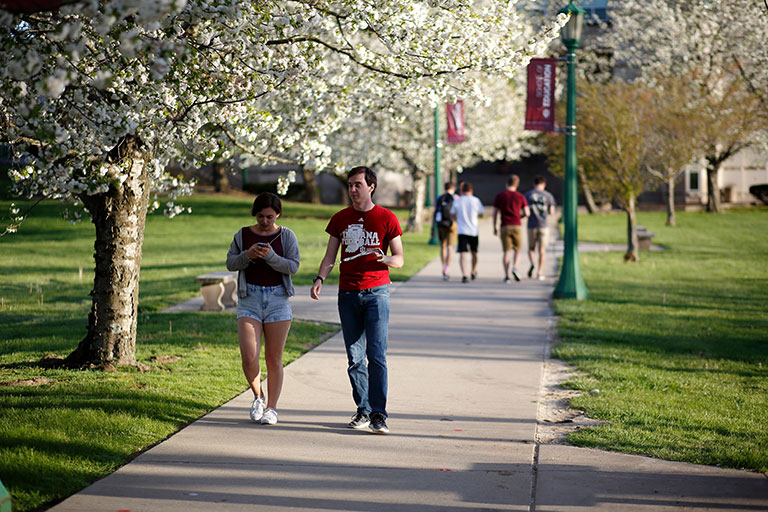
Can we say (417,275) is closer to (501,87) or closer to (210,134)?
(210,134)

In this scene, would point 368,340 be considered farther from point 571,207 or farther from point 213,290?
point 571,207

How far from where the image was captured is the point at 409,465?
5766 mm

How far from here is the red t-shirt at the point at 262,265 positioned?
268 inches

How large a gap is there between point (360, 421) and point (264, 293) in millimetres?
1200

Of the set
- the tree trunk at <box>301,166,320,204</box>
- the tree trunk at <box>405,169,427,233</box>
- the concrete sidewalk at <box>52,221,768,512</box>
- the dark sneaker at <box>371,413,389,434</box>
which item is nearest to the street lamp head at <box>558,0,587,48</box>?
the concrete sidewalk at <box>52,221,768,512</box>

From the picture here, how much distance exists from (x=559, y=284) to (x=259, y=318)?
8.55 meters

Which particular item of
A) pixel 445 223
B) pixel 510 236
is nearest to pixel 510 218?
pixel 510 236

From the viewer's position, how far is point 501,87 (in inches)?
1339

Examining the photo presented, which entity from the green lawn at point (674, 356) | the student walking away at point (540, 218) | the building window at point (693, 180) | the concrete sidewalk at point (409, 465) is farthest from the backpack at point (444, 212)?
the building window at point (693, 180)

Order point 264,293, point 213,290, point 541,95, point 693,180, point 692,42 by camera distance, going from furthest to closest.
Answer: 1. point 693,180
2. point 692,42
3. point 541,95
4. point 213,290
5. point 264,293

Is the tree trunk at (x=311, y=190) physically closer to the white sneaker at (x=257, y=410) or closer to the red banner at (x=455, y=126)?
the red banner at (x=455, y=126)

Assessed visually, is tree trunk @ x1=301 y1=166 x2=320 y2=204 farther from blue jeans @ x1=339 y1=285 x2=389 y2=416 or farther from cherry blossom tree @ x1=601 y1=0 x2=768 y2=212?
blue jeans @ x1=339 y1=285 x2=389 y2=416

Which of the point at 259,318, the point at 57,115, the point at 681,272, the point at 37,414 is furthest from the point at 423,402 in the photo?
the point at 681,272

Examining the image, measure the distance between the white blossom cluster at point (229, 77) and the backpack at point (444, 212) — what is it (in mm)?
6989
